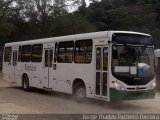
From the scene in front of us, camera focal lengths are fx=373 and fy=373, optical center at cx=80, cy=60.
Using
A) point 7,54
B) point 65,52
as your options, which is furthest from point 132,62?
point 7,54

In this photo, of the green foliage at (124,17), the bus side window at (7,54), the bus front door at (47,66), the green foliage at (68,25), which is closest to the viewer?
the bus front door at (47,66)

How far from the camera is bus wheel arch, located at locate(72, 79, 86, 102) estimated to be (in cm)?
1502

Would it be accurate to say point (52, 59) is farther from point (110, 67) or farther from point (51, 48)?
point (110, 67)

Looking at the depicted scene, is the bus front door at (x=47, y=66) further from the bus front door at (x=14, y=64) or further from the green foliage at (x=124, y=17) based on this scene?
the green foliage at (x=124, y=17)

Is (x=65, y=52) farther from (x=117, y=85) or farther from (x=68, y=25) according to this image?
(x=68, y=25)

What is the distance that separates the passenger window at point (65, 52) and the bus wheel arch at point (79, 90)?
1037mm

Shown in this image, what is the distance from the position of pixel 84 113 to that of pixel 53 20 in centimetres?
3524

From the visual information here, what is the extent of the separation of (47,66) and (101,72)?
16.5ft

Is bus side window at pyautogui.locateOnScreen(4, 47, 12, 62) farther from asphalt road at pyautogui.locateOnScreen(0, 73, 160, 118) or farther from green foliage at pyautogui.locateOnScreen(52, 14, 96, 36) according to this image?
green foliage at pyautogui.locateOnScreen(52, 14, 96, 36)

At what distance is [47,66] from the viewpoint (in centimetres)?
1822

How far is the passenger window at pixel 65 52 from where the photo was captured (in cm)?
1602

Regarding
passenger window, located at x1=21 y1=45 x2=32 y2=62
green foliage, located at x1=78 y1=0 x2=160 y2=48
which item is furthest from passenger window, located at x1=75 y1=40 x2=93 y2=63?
green foliage, located at x1=78 y1=0 x2=160 y2=48

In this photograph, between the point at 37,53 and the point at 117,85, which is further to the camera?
the point at 37,53

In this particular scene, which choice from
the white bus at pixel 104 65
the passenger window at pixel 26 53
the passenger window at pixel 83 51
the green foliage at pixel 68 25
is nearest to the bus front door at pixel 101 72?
the white bus at pixel 104 65
